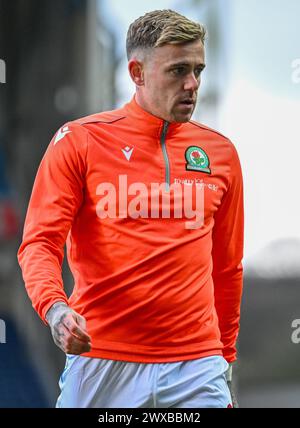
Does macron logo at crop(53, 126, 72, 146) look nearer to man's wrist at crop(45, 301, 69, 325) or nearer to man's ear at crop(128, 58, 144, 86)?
man's ear at crop(128, 58, 144, 86)

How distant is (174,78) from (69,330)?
973 mm

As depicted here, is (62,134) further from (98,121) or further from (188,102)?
(188,102)

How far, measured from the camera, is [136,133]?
378 centimetres

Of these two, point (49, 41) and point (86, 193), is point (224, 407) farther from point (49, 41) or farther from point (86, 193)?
point (49, 41)

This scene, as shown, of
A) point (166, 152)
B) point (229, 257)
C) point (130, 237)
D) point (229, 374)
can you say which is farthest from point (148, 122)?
point (229, 374)

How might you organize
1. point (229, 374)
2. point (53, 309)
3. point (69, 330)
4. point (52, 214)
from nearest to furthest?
point (69, 330)
point (53, 309)
point (52, 214)
point (229, 374)

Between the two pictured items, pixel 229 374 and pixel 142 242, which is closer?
pixel 142 242

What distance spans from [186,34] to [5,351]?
5.30 meters

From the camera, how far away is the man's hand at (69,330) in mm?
3201

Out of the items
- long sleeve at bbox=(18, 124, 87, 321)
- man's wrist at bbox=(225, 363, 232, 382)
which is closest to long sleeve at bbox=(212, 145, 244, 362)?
man's wrist at bbox=(225, 363, 232, 382)

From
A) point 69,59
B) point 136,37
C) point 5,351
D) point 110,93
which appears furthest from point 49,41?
point 136,37

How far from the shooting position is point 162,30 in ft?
12.1

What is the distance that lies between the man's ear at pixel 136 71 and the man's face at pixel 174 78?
0.04 metres

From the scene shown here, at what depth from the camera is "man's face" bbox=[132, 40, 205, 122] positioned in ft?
12.0
